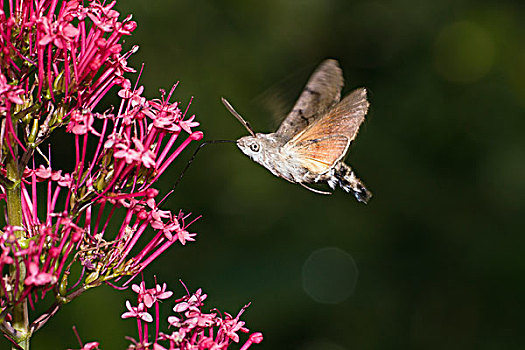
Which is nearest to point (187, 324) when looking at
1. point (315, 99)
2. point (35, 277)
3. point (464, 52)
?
point (35, 277)

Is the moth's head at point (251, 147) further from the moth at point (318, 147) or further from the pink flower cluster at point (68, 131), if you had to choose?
the pink flower cluster at point (68, 131)

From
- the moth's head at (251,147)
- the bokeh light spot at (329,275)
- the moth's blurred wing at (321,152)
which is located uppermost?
the moth's head at (251,147)

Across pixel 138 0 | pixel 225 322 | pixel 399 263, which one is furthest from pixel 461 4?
pixel 225 322

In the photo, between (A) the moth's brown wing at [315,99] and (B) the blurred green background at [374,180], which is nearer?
(A) the moth's brown wing at [315,99]

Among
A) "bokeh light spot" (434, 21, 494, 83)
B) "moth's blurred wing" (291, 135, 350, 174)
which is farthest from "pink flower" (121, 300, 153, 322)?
"bokeh light spot" (434, 21, 494, 83)

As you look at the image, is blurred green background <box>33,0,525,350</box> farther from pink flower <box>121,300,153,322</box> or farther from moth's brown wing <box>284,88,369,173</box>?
pink flower <box>121,300,153,322</box>

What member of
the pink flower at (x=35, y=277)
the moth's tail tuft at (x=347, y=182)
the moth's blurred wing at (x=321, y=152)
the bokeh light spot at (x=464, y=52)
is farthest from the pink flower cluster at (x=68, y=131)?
the bokeh light spot at (x=464, y=52)
